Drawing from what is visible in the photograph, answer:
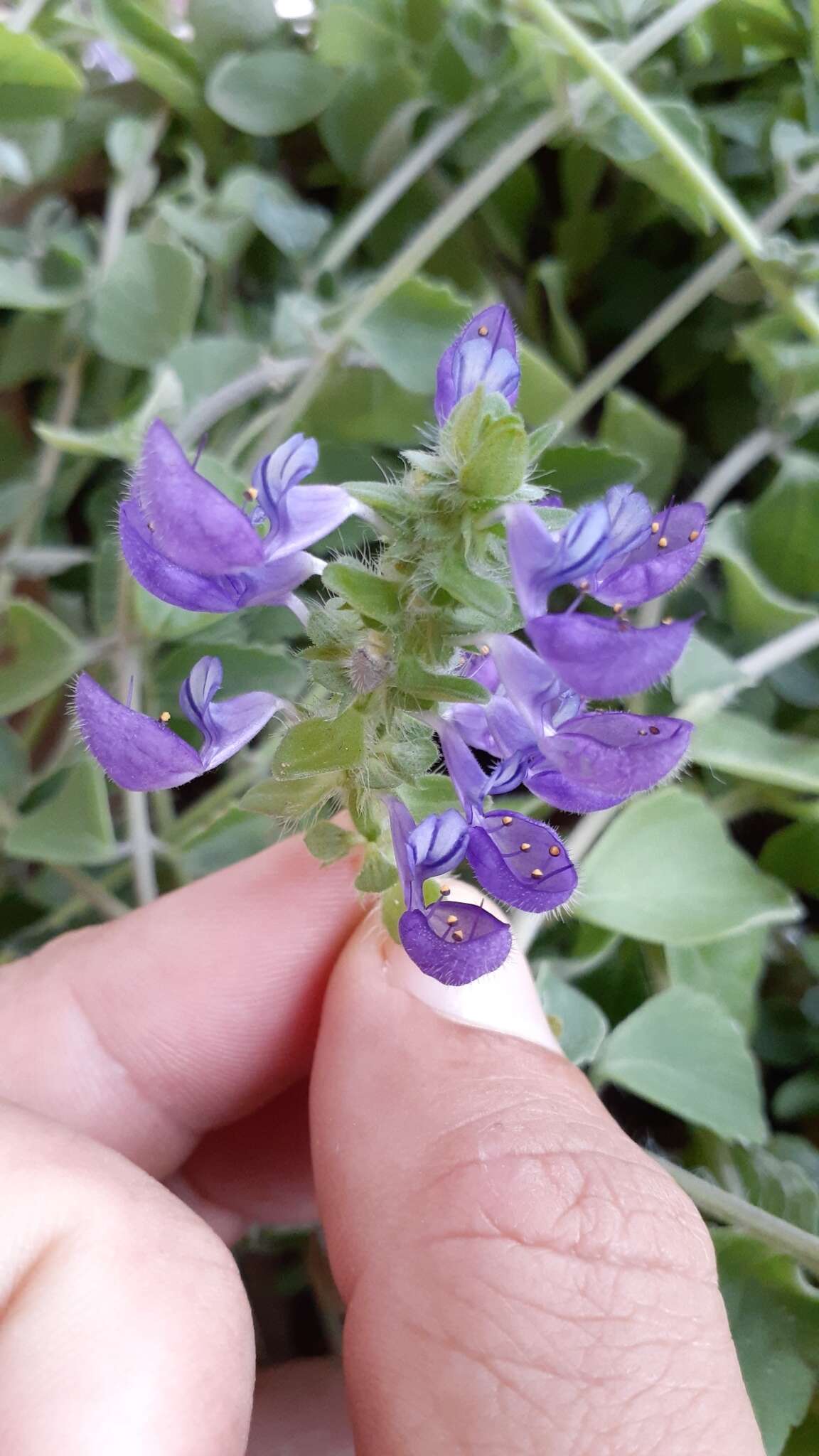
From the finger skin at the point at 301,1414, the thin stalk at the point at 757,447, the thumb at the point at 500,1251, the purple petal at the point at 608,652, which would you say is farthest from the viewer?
the thin stalk at the point at 757,447

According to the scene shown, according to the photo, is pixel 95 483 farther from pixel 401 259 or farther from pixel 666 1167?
pixel 666 1167

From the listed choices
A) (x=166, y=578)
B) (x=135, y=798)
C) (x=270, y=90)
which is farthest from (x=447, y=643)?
(x=270, y=90)

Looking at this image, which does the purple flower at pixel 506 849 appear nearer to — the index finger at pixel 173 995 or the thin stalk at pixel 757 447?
the index finger at pixel 173 995

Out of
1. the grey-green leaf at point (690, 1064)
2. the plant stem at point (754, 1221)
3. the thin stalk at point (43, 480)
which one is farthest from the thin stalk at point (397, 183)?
the plant stem at point (754, 1221)

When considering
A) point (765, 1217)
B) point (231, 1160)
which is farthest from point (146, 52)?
point (765, 1217)

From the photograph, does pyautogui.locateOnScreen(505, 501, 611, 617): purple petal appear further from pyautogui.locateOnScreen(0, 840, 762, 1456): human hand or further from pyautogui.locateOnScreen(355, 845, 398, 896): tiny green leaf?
pyautogui.locateOnScreen(0, 840, 762, 1456): human hand
